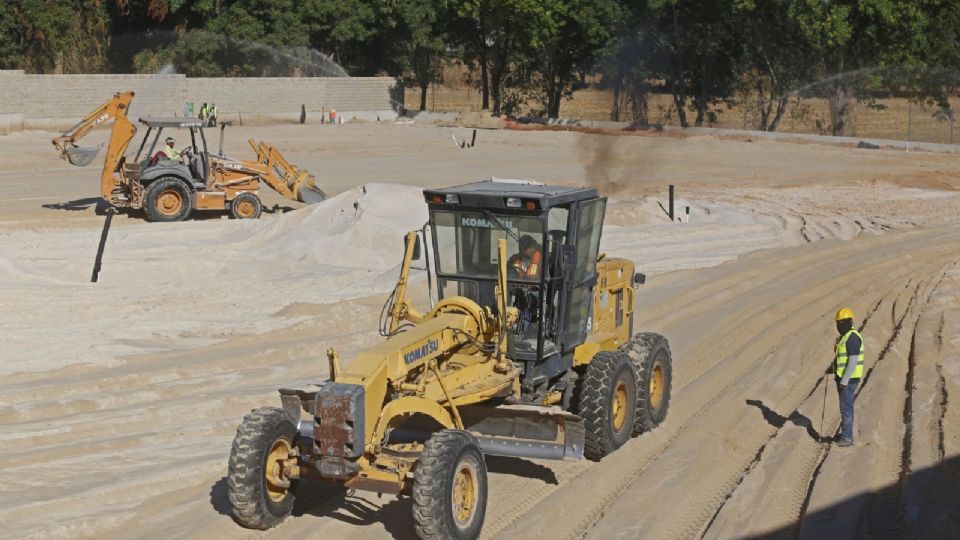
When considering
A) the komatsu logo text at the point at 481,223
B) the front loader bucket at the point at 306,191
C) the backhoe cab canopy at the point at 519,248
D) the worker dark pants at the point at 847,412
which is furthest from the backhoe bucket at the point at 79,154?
the worker dark pants at the point at 847,412

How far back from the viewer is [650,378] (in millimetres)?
11969

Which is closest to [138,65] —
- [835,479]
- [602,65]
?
[602,65]

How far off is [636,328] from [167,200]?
41.7ft

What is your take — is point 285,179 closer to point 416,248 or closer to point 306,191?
point 306,191

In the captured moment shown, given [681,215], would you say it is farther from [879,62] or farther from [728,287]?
[879,62]

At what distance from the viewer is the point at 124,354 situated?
15.3 metres

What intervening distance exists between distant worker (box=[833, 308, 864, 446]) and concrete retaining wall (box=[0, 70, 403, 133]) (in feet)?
118

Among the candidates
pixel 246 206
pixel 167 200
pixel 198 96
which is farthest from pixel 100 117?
pixel 198 96

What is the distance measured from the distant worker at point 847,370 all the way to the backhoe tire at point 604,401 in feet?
7.32

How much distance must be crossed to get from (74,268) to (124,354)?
5.91 m

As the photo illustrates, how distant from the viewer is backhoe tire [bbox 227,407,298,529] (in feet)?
29.0

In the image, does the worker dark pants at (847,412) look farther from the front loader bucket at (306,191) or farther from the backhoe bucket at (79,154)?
the backhoe bucket at (79,154)

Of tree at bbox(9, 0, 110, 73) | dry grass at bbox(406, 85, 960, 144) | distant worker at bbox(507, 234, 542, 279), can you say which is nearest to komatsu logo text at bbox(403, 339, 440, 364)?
distant worker at bbox(507, 234, 542, 279)

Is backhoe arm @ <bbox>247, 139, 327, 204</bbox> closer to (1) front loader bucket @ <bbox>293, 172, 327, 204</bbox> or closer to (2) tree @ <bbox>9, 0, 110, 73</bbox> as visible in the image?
(1) front loader bucket @ <bbox>293, 172, 327, 204</bbox>
